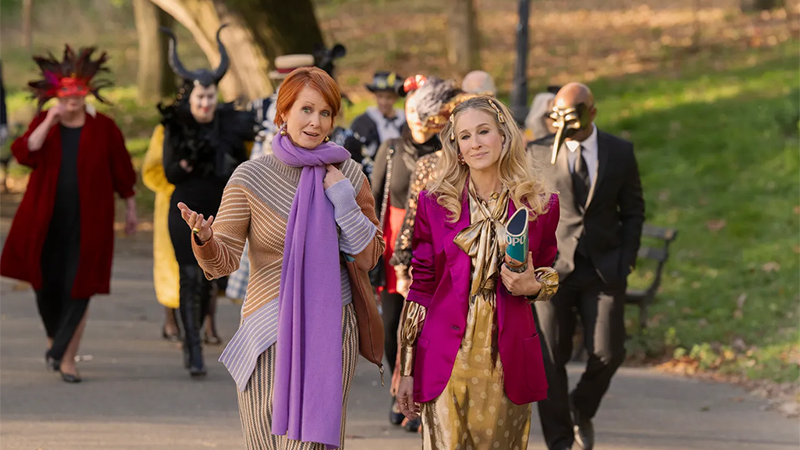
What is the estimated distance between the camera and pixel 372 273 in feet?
24.0

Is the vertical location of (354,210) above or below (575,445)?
above

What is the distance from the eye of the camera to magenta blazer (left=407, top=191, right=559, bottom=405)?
4512 millimetres

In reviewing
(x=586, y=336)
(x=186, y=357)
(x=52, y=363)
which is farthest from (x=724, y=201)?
(x=52, y=363)

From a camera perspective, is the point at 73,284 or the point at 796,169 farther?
the point at 796,169

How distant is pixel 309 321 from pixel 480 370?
0.71m

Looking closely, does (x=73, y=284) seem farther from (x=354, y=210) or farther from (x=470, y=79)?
(x=354, y=210)

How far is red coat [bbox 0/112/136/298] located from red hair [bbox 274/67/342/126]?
14.7 feet

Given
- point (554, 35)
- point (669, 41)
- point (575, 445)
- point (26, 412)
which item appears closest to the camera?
point (575, 445)

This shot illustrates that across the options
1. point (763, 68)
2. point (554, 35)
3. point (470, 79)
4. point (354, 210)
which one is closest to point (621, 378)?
point (470, 79)

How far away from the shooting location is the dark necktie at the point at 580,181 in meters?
6.49

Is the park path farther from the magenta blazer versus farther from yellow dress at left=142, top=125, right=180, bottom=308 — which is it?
the magenta blazer

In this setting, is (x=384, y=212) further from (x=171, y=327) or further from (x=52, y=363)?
(x=171, y=327)

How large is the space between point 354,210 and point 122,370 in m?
4.99

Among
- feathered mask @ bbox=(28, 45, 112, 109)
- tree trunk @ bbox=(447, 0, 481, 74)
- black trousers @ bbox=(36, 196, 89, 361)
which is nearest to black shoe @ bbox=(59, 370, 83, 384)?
black trousers @ bbox=(36, 196, 89, 361)
